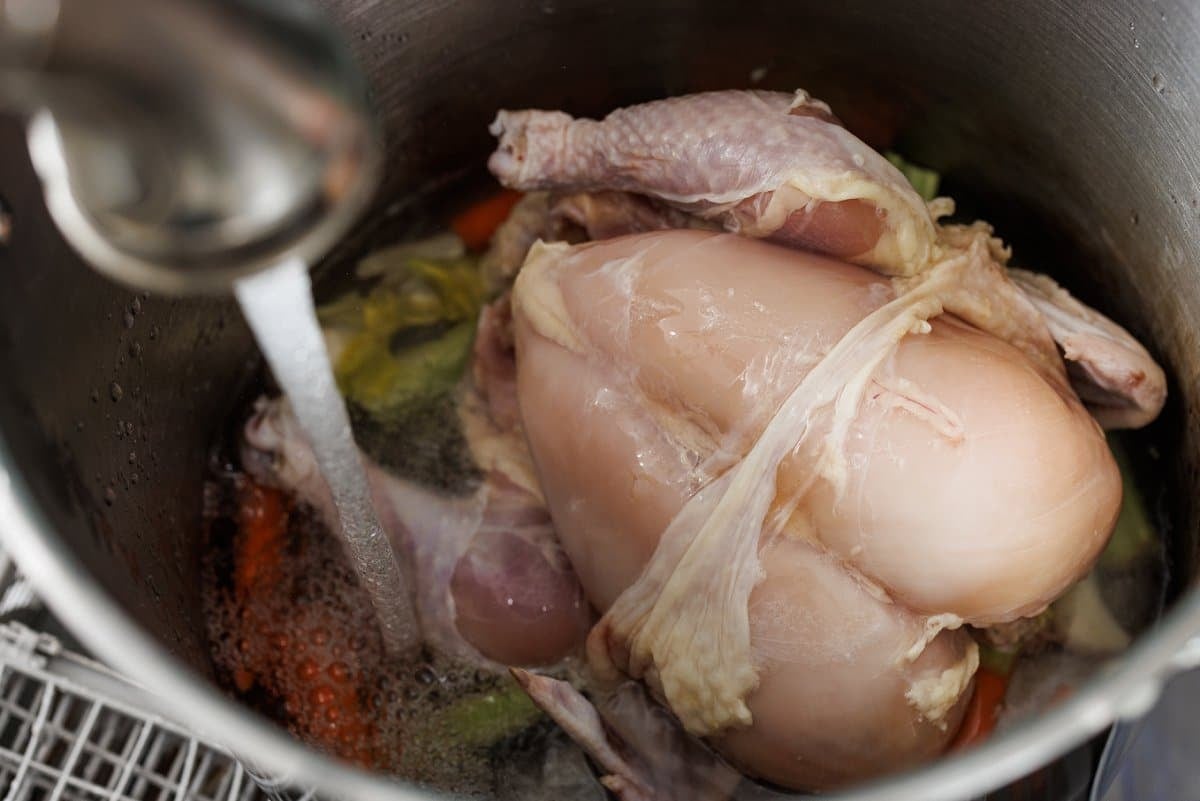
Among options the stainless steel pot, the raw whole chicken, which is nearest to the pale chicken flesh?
the raw whole chicken

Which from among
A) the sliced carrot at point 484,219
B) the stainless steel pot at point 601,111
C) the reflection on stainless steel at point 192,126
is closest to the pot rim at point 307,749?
the stainless steel pot at point 601,111

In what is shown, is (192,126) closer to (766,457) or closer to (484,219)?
(766,457)

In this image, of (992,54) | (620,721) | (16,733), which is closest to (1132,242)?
(992,54)

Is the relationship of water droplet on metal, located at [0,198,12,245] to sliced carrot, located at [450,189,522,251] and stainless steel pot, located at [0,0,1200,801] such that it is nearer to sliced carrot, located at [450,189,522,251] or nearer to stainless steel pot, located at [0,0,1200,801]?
stainless steel pot, located at [0,0,1200,801]

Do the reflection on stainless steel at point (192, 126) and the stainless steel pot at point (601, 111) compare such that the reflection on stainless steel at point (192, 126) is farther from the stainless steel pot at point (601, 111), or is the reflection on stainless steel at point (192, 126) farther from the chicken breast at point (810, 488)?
the chicken breast at point (810, 488)

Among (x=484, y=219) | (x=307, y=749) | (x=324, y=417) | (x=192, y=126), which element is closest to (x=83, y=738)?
(x=324, y=417)

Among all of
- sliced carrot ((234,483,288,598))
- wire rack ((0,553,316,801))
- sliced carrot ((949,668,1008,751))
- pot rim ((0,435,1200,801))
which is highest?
pot rim ((0,435,1200,801))

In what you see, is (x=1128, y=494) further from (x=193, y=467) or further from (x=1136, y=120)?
(x=193, y=467)
